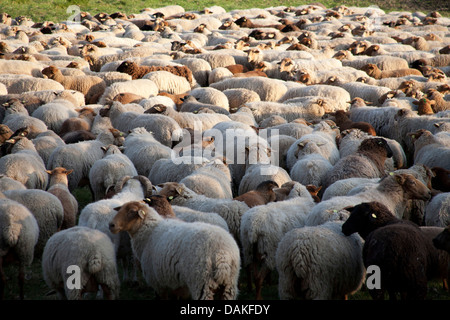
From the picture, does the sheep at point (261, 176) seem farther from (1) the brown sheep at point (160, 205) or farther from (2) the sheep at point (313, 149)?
(1) the brown sheep at point (160, 205)

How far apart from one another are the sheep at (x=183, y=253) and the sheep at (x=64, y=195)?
189 cm

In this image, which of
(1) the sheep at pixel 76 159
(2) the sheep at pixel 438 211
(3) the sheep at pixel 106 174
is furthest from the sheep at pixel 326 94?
(3) the sheep at pixel 106 174

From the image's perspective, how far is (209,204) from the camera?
710 centimetres

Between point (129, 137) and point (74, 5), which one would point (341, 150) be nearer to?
point (129, 137)

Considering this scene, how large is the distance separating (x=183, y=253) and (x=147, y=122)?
6.73 metres

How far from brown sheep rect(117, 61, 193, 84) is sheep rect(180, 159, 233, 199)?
844 centimetres

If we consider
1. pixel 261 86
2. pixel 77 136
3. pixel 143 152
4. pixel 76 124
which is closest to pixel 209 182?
pixel 143 152

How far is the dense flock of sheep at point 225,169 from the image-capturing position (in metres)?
5.43

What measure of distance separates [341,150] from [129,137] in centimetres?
423

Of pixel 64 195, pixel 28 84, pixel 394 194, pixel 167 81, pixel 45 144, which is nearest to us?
pixel 394 194

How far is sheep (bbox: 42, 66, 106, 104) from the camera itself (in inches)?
611

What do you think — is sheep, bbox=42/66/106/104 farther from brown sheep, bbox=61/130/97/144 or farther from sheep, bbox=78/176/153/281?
sheep, bbox=78/176/153/281

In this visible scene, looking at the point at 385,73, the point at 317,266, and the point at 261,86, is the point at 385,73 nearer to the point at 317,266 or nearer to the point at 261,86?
the point at 261,86
